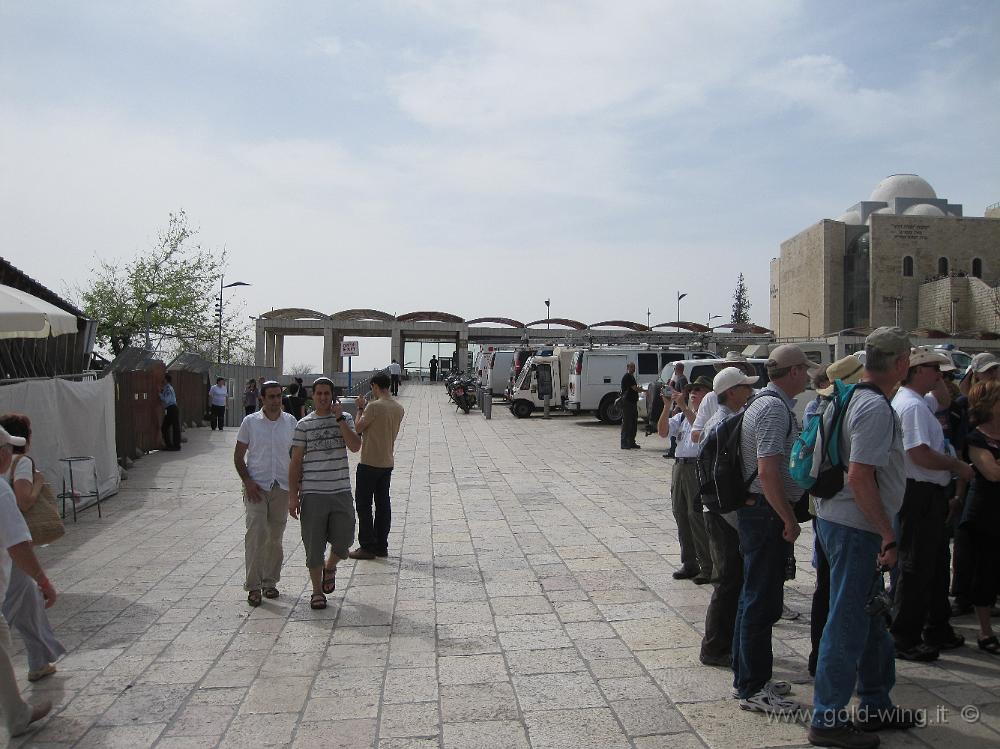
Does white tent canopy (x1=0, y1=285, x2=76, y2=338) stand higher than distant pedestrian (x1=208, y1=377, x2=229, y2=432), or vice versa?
white tent canopy (x1=0, y1=285, x2=76, y2=338)

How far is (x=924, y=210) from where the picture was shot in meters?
65.6

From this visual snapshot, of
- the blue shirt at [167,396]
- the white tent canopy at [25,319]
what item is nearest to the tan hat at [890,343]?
the white tent canopy at [25,319]

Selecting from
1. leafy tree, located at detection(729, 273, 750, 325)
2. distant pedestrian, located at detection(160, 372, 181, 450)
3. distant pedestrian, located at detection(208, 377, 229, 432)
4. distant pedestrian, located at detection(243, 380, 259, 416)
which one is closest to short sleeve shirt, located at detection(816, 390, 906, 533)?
distant pedestrian, located at detection(160, 372, 181, 450)

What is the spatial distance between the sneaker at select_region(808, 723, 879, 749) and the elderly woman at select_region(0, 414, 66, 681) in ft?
13.3

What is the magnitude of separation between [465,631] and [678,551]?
2.95 meters

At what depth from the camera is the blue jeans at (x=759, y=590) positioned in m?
3.94

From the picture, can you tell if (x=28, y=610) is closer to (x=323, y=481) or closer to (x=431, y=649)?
(x=323, y=481)

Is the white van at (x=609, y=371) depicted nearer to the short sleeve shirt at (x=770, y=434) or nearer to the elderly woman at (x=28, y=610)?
the short sleeve shirt at (x=770, y=434)

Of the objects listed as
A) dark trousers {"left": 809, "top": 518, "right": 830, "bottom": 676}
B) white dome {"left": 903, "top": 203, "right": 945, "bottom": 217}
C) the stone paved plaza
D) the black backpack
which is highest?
white dome {"left": 903, "top": 203, "right": 945, "bottom": 217}

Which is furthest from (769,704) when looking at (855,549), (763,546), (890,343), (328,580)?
(328,580)

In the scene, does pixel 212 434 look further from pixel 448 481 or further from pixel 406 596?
pixel 406 596

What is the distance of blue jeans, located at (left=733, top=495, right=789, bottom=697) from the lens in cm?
394

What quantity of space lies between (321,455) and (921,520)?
160 inches

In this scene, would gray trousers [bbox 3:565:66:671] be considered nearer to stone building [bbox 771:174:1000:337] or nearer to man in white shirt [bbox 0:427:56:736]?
man in white shirt [bbox 0:427:56:736]
